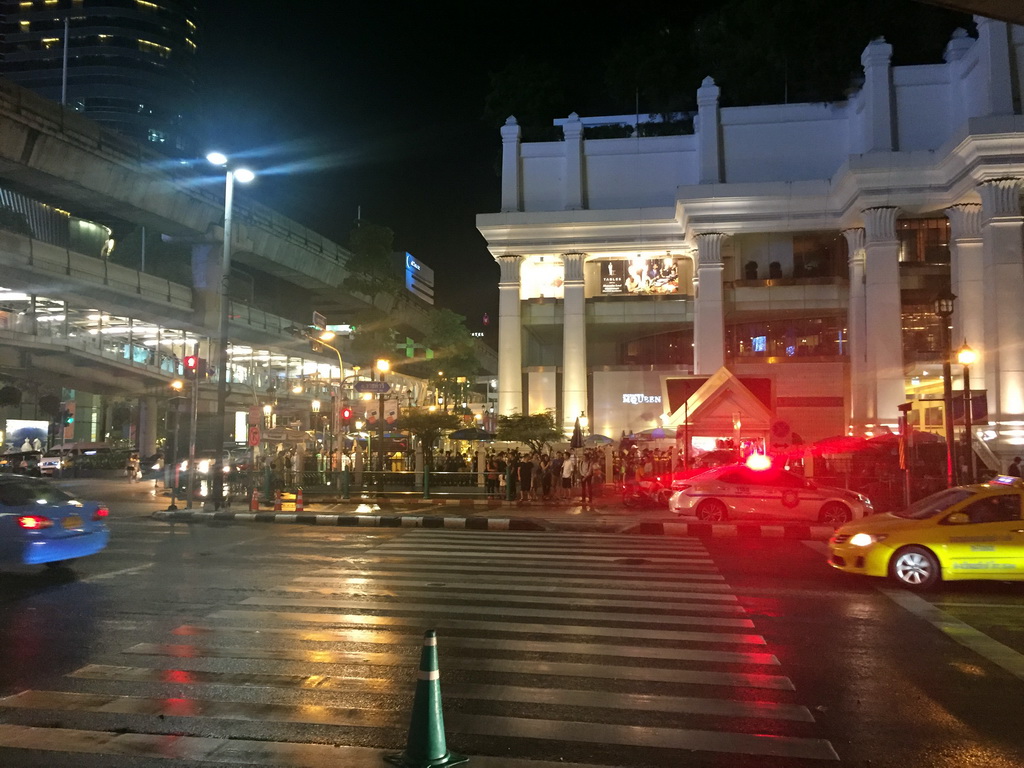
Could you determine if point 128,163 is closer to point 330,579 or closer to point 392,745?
point 330,579

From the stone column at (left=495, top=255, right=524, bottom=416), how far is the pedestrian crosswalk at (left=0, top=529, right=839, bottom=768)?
111ft

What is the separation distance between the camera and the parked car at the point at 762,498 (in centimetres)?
1712

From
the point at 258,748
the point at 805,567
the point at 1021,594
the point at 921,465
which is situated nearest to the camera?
the point at 258,748

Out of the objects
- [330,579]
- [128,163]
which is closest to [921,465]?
[330,579]

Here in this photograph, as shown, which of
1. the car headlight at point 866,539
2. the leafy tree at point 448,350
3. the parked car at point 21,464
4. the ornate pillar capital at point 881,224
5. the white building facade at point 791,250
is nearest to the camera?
the car headlight at point 866,539

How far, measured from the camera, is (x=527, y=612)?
8.95 meters

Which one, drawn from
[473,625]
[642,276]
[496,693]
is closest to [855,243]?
[642,276]

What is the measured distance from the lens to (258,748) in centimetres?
504

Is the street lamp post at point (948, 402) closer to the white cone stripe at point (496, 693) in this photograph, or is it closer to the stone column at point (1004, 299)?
the white cone stripe at point (496, 693)

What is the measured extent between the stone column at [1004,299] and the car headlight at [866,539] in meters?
24.4

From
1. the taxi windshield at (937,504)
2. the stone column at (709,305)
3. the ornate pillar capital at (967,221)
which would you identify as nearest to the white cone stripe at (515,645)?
the taxi windshield at (937,504)

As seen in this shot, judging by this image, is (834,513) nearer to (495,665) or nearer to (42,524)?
(495,665)

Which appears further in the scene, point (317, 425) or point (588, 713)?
point (317, 425)

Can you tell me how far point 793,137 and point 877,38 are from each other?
19.7 feet
